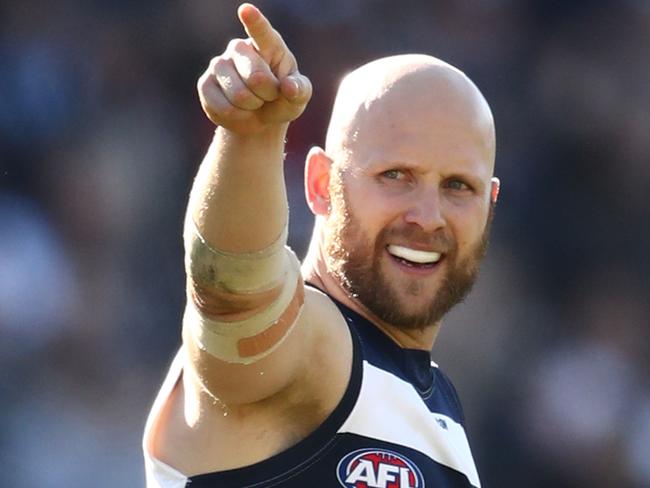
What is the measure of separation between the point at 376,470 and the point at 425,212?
0.63 m

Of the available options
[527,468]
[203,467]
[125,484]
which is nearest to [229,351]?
[203,467]

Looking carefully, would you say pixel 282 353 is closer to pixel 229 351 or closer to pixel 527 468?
pixel 229 351

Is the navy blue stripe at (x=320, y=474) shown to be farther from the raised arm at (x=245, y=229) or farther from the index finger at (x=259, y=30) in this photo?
the index finger at (x=259, y=30)

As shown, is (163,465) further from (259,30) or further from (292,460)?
(259,30)

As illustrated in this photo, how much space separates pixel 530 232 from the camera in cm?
661

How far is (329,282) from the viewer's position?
3012 mm

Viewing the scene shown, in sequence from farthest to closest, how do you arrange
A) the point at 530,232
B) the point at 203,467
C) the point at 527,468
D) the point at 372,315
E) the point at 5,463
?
the point at 530,232
the point at 527,468
the point at 5,463
the point at 372,315
the point at 203,467

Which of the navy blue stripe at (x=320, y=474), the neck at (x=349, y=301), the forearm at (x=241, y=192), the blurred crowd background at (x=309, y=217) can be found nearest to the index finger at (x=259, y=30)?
the forearm at (x=241, y=192)

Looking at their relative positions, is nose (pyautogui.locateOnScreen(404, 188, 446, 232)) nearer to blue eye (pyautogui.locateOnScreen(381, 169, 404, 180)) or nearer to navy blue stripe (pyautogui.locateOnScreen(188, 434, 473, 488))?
blue eye (pyautogui.locateOnScreen(381, 169, 404, 180))

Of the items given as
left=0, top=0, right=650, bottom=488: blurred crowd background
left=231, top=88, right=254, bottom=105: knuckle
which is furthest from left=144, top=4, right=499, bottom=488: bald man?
left=0, top=0, right=650, bottom=488: blurred crowd background

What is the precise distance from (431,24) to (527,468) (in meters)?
2.42

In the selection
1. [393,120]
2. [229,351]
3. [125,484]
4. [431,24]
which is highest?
[431,24]

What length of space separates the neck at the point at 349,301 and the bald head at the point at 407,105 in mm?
252

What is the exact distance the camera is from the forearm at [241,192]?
2.13 metres
